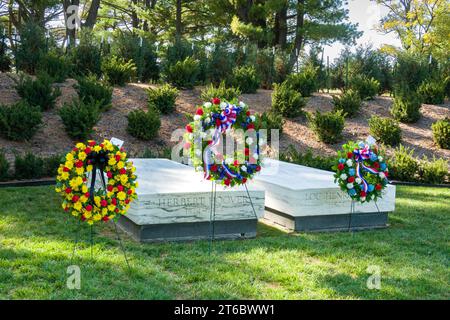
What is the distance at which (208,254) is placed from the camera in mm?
6520

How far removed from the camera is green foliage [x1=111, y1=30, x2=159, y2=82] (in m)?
17.7

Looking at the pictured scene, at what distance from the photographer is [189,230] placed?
24.0 ft

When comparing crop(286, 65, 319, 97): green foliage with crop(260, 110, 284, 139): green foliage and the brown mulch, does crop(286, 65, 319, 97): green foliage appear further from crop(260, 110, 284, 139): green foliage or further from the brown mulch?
crop(260, 110, 284, 139): green foliage

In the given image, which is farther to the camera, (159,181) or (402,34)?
(402,34)

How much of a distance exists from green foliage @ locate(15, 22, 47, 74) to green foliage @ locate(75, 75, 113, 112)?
2.56 meters

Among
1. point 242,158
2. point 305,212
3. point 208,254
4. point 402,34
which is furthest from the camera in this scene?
point 402,34

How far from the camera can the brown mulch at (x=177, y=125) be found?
43.1 feet

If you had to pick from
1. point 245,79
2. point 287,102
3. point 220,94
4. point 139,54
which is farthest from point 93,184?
point 139,54

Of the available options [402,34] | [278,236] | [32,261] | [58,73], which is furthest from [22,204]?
[402,34]

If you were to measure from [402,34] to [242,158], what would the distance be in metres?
29.8

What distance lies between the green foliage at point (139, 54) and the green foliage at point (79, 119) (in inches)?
189

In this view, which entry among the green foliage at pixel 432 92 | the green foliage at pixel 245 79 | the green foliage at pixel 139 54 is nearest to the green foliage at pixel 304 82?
the green foliage at pixel 245 79

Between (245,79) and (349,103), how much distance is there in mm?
3263

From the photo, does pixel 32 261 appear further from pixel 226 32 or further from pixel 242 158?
pixel 226 32
